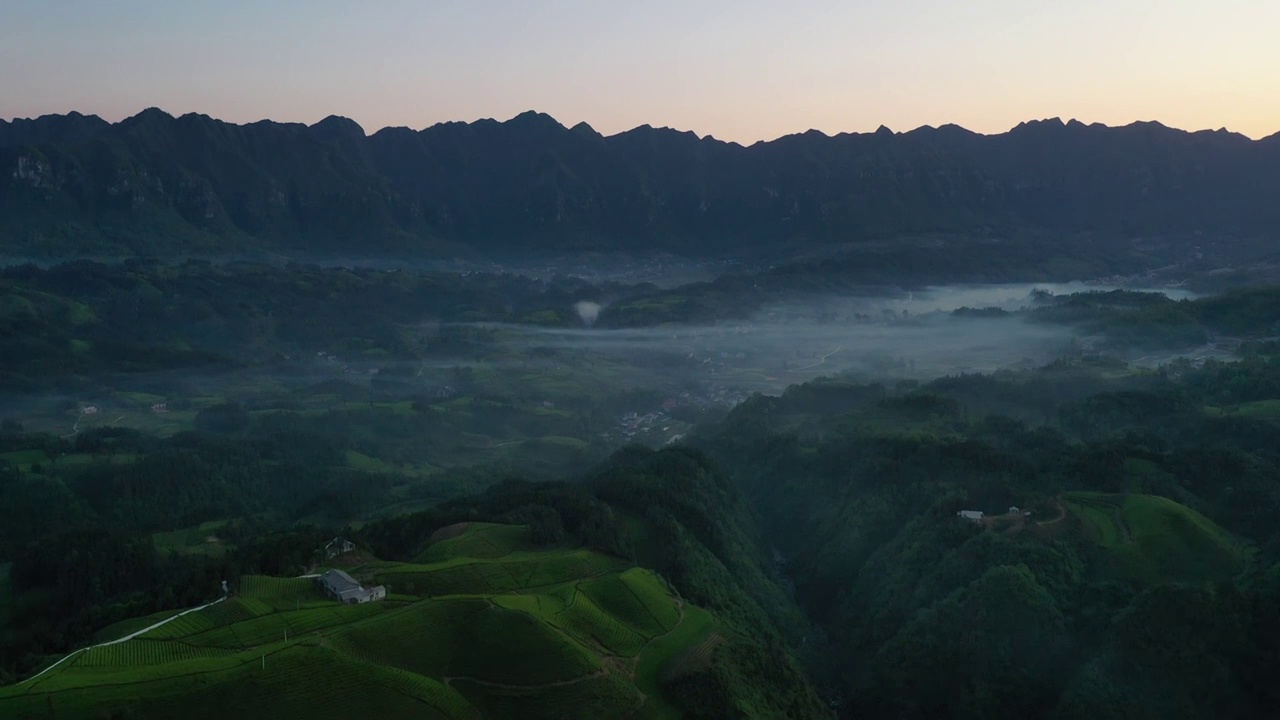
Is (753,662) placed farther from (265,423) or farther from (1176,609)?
(265,423)

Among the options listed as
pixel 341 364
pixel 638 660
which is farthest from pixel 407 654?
pixel 341 364

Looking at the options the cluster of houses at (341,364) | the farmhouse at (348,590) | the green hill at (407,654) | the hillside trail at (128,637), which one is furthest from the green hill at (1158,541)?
the cluster of houses at (341,364)

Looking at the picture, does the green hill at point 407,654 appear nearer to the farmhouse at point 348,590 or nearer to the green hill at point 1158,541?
the farmhouse at point 348,590

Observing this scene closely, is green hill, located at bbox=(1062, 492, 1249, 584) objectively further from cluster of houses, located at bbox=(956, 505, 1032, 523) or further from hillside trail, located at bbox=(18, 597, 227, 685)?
hillside trail, located at bbox=(18, 597, 227, 685)

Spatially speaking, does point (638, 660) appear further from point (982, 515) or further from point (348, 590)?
point (982, 515)

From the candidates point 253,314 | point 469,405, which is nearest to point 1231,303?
point 469,405

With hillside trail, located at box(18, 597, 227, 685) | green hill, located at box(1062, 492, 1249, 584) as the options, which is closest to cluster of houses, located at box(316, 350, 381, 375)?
hillside trail, located at box(18, 597, 227, 685)
